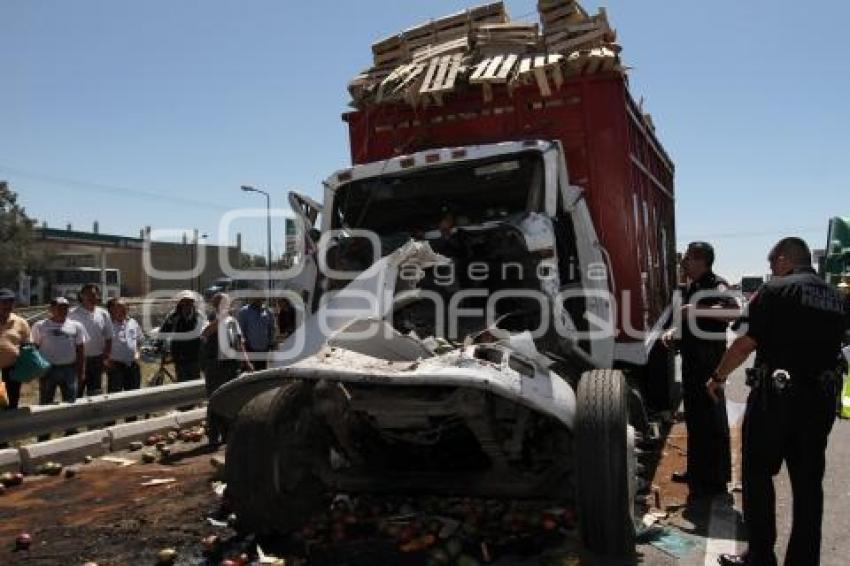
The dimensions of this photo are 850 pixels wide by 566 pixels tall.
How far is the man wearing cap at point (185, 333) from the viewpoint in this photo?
9914mm

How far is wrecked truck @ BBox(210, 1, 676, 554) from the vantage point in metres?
4.31

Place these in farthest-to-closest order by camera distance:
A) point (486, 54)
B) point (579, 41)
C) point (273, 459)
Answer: point (486, 54), point (579, 41), point (273, 459)

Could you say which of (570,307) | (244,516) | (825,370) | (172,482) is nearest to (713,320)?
(570,307)

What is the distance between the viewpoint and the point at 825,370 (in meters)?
4.32

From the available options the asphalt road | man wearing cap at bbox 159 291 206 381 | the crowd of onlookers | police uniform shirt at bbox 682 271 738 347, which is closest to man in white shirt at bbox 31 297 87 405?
the crowd of onlookers

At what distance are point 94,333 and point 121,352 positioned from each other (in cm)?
62

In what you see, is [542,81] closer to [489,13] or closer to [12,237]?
[489,13]

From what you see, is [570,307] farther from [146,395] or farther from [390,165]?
[146,395]

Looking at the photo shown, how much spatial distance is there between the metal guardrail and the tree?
4579 centimetres

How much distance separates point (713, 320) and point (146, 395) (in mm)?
6153

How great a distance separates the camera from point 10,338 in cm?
784

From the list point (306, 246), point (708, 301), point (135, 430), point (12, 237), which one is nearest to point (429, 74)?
point (306, 246)

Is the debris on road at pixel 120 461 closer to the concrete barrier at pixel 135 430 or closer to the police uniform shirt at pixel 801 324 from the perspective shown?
the concrete barrier at pixel 135 430

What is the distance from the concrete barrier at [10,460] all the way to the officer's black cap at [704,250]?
6.10 meters
